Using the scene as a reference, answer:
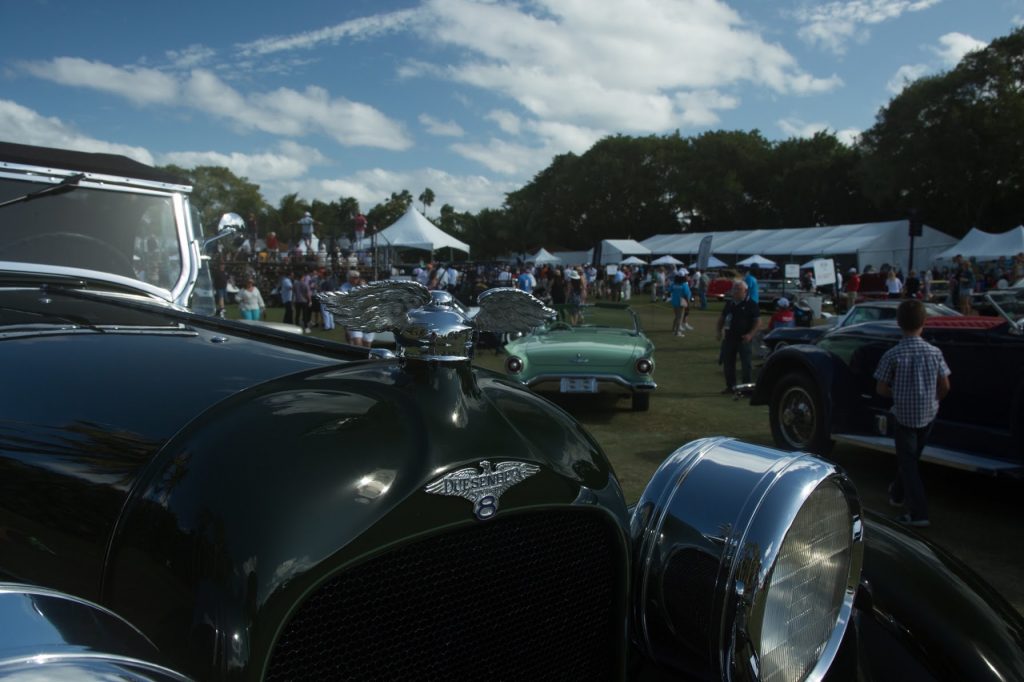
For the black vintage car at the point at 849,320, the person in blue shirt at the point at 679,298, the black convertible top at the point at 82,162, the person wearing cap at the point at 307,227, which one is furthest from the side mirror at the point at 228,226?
the person wearing cap at the point at 307,227

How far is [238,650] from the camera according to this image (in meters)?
1.13

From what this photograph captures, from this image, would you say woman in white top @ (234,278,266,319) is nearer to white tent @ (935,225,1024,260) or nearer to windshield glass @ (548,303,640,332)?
windshield glass @ (548,303,640,332)

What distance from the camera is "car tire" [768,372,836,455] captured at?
A: 6457 millimetres

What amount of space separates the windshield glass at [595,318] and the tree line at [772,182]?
2085cm

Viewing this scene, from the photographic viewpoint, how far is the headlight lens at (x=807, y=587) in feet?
5.26

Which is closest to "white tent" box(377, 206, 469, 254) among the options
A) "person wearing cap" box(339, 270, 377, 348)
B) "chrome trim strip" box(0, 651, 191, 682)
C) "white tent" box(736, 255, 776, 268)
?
"person wearing cap" box(339, 270, 377, 348)

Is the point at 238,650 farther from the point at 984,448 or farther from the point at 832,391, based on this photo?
the point at 832,391

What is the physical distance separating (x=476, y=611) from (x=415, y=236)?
2522 centimetres

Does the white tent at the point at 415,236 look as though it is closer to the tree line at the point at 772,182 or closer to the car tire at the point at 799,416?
the tree line at the point at 772,182

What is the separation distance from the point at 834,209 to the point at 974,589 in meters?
58.7

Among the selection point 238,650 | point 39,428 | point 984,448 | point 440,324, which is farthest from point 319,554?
point 984,448

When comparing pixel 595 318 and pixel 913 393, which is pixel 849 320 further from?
pixel 913 393

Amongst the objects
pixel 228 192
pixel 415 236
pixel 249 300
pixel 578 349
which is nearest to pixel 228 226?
pixel 578 349

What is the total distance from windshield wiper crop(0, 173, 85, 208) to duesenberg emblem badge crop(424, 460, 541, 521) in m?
3.03
